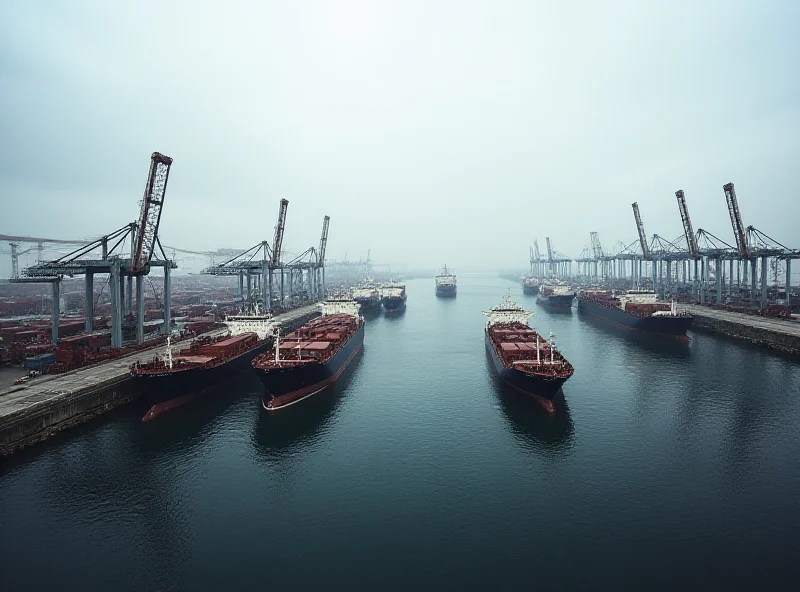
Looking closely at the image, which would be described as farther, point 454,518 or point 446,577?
point 454,518

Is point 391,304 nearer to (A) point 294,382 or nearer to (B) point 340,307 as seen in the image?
(B) point 340,307

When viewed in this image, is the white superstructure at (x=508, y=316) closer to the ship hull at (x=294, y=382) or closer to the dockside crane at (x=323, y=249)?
the ship hull at (x=294, y=382)

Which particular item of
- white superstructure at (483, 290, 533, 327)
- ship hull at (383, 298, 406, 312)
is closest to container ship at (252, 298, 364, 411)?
white superstructure at (483, 290, 533, 327)

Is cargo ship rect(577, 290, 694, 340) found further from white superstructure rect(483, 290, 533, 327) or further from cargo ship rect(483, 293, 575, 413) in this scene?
cargo ship rect(483, 293, 575, 413)

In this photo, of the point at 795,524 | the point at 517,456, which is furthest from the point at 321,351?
the point at 795,524

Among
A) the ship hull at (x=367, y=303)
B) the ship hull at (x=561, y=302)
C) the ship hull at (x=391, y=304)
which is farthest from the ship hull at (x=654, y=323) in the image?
the ship hull at (x=367, y=303)

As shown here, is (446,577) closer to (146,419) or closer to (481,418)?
(481,418)

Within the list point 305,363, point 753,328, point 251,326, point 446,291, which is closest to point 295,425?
point 305,363
